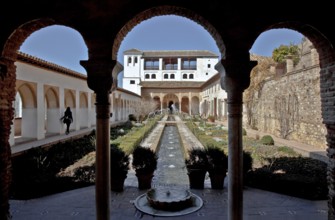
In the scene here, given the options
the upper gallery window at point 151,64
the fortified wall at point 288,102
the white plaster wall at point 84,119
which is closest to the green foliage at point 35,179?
the white plaster wall at point 84,119

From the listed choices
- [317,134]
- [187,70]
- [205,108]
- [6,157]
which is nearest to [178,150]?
[317,134]

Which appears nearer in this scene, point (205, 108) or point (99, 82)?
point (99, 82)

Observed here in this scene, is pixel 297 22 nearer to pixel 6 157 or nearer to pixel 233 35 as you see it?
pixel 233 35

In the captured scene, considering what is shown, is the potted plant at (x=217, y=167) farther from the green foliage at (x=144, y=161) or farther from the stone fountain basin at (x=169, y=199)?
the green foliage at (x=144, y=161)

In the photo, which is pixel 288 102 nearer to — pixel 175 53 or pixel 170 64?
pixel 175 53

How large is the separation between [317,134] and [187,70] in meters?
49.1

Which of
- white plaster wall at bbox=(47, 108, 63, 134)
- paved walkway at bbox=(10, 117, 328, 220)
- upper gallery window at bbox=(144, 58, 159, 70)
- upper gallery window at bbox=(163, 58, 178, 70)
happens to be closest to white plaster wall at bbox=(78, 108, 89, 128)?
white plaster wall at bbox=(47, 108, 63, 134)

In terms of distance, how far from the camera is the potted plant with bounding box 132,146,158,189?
7.05 meters

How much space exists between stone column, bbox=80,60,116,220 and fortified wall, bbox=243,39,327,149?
12253mm

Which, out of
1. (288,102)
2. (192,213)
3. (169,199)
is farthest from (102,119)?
(288,102)

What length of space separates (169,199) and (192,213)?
60 centimetres

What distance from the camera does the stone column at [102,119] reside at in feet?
13.4

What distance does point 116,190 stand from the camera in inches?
270

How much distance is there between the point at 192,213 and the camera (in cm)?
533
